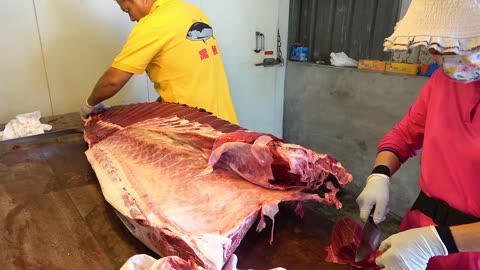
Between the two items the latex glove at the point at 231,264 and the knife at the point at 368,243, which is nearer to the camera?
the latex glove at the point at 231,264

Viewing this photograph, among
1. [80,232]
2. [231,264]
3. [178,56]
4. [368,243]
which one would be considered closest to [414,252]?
[368,243]

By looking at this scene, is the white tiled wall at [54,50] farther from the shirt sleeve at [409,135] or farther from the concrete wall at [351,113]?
the shirt sleeve at [409,135]

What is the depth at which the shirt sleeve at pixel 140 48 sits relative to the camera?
1926 mm

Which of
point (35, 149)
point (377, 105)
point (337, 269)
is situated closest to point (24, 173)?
point (35, 149)

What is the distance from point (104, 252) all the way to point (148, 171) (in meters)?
0.33

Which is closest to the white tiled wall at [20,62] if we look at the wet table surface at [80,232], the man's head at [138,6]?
the man's head at [138,6]

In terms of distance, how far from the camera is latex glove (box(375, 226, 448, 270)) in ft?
3.20

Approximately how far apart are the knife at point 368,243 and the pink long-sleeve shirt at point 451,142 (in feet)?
0.94

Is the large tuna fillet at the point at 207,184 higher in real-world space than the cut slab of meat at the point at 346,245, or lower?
higher

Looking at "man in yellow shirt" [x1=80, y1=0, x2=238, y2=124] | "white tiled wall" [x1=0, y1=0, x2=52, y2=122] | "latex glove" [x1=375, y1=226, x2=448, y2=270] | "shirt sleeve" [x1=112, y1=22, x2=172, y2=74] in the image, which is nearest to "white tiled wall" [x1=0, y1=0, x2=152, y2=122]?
"white tiled wall" [x1=0, y1=0, x2=52, y2=122]

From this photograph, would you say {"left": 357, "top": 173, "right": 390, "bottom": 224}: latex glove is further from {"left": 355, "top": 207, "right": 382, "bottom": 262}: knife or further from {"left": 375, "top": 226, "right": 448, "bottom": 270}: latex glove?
{"left": 375, "top": 226, "right": 448, "bottom": 270}: latex glove

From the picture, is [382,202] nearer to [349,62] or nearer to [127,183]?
[127,183]

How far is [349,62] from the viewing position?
11.7 feet

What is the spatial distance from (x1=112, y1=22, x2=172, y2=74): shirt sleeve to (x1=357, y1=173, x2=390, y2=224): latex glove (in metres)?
1.33
